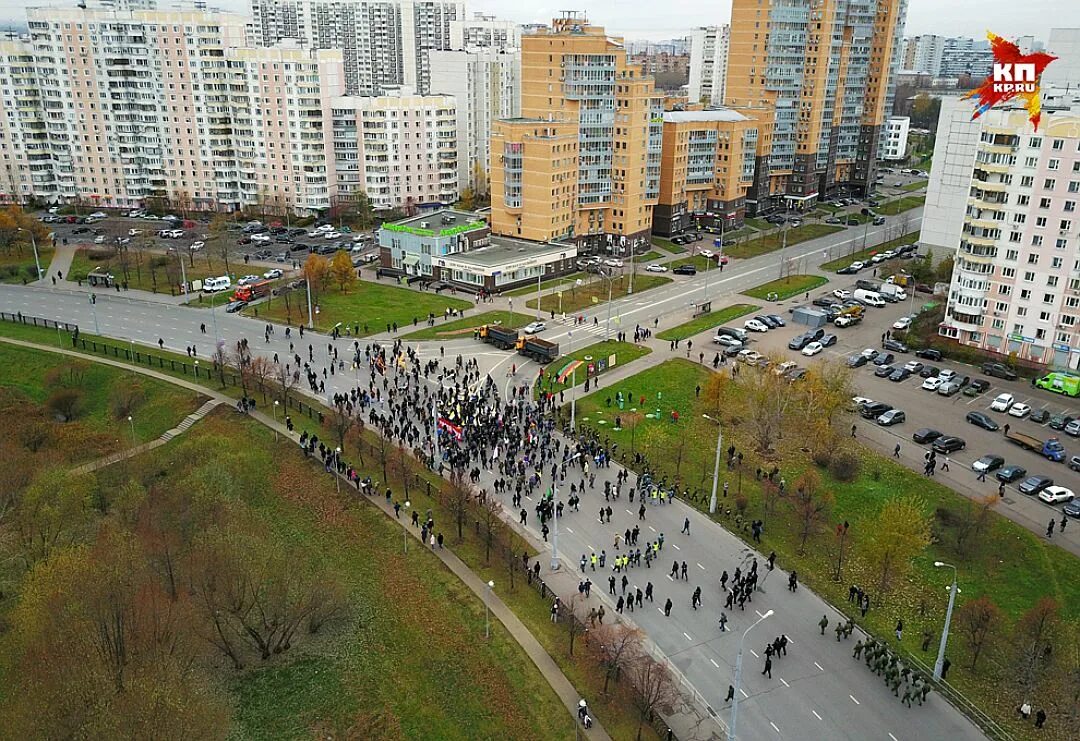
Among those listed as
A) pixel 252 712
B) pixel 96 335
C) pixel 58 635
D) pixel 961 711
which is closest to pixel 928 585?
pixel 961 711

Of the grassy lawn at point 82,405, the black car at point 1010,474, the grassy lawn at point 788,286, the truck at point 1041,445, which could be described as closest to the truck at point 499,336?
the grassy lawn at point 82,405

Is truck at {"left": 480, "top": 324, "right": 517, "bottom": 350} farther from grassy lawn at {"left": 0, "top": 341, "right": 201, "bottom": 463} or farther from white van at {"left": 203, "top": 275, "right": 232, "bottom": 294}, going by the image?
white van at {"left": 203, "top": 275, "right": 232, "bottom": 294}

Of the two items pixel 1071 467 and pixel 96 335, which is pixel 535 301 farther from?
pixel 1071 467

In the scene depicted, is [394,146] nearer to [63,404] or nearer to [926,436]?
[63,404]

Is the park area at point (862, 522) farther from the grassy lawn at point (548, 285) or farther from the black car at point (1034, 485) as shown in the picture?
the grassy lawn at point (548, 285)

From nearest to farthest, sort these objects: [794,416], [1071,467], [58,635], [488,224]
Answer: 1. [58,635]
2. [1071,467]
3. [794,416]
4. [488,224]
